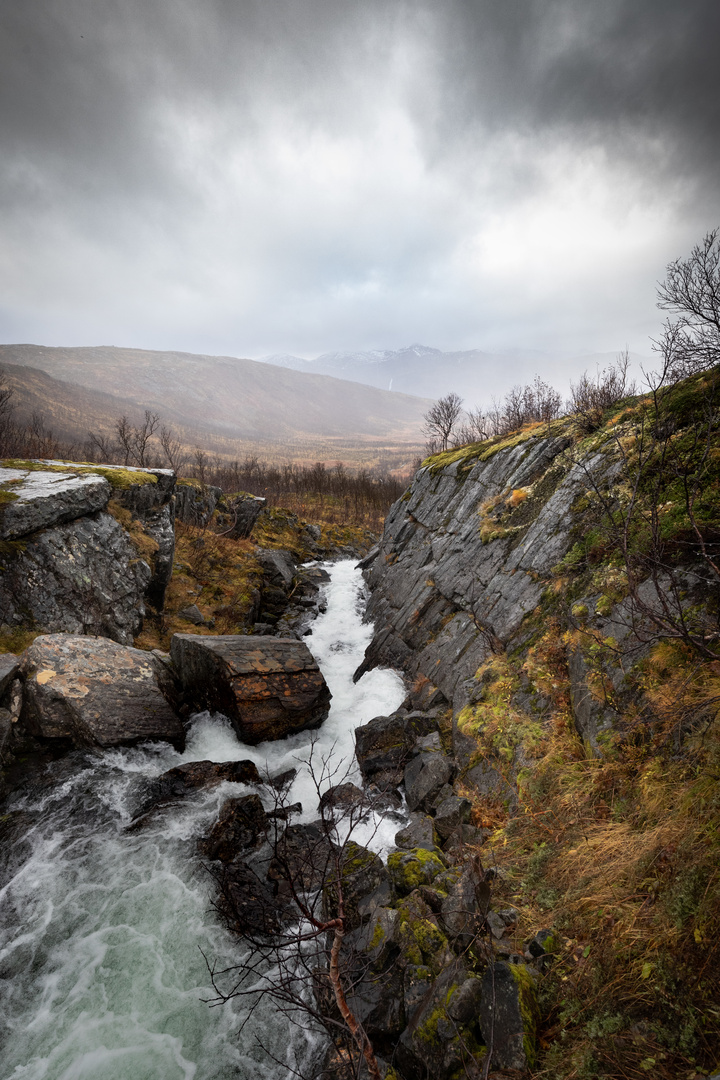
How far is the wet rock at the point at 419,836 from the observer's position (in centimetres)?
646

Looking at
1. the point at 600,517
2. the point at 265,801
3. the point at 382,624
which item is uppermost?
the point at 600,517

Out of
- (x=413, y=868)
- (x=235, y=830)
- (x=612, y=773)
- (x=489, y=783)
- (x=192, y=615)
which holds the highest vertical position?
(x=612, y=773)

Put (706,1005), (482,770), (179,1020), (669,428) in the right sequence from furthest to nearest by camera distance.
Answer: (669,428) → (482,770) → (179,1020) → (706,1005)

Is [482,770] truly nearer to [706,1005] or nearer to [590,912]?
[590,912]

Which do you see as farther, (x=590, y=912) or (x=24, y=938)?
(x=24, y=938)

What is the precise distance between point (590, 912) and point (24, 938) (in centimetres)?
769

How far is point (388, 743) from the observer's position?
31.3ft

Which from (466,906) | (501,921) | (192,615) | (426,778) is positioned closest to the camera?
(501,921)

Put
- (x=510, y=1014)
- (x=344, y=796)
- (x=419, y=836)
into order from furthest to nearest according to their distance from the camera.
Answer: (x=344, y=796) → (x=419, y=836) → (x=510, y=1014)

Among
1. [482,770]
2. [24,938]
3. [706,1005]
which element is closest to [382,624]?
[482,770]

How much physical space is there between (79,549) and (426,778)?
1124 centimetres

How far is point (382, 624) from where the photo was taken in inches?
639

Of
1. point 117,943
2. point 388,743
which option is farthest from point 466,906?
point 117,943

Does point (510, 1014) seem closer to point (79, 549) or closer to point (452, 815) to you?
point (452, 815)
